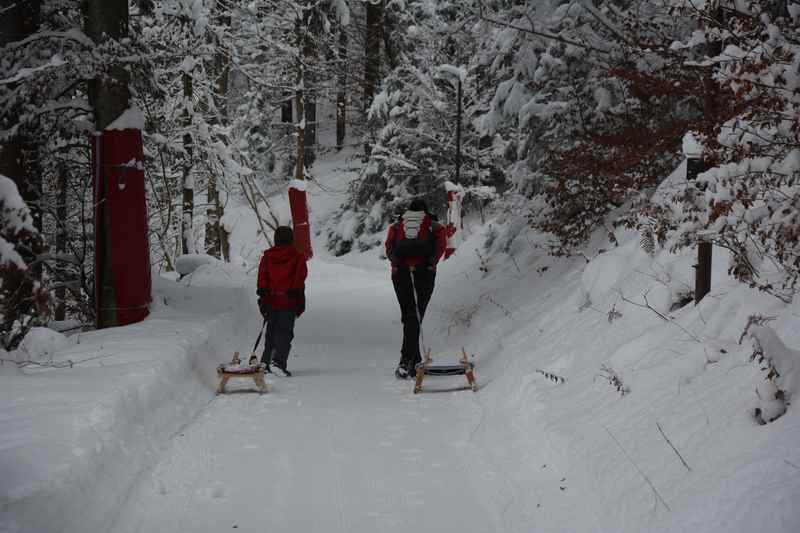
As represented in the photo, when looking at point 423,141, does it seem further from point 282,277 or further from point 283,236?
point 282,277

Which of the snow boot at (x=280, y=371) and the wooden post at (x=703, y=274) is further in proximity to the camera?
the snow boot at (x=280, y=371)

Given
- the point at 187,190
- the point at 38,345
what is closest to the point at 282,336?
the point at 38,345

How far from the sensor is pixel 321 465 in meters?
Answer: 6.22

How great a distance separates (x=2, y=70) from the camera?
922cm

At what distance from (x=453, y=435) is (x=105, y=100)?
6453mm

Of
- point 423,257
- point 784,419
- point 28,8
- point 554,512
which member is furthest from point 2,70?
point 784,419

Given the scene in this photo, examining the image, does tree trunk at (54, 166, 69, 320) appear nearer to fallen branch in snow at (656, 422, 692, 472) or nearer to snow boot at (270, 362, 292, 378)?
snow boot at (270, 362, 292, 378)

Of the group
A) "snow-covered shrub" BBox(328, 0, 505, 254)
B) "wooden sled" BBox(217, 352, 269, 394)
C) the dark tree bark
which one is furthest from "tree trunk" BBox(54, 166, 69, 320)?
the dark tree bark

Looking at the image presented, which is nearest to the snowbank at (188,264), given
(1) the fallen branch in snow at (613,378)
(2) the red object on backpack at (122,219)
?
(2) the red object on backpack at (122,219)

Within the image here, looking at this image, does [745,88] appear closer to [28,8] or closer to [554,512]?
[554,512]

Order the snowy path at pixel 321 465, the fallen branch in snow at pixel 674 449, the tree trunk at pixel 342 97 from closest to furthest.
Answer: the fallen branch in snow at pixel 674 449 < the snowy path at pixel 321 465 < the tree trunk at pixel 342 97

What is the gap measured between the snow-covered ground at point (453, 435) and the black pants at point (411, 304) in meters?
0.42

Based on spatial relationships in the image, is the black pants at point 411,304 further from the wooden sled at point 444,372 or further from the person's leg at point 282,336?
the person's leg at point 282,336

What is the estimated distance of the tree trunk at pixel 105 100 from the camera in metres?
9.85
